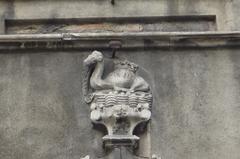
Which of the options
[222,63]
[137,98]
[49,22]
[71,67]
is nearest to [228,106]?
[222,63]

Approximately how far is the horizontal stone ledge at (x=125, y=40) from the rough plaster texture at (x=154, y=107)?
0.25ft

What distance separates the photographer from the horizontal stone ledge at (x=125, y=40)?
5.50 metres

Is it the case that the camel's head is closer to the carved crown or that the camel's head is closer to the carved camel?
the carved camel

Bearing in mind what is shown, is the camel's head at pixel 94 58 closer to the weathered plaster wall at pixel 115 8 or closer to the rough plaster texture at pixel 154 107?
the rough plaster texture at pixel 154 107

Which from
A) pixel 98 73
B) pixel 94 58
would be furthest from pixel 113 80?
pixel 94 58

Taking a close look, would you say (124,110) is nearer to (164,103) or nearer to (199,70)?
(164,103)

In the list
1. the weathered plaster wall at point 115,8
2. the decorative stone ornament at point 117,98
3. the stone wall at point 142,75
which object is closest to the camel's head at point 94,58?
the decorative stone ornament at point 117,98

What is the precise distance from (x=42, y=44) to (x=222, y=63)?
1.65 m

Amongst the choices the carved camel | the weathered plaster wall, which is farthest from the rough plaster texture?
the weathered plaster wall

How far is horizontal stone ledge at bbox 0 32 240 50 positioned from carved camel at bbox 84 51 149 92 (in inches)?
7.7

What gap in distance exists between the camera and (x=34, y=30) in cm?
588

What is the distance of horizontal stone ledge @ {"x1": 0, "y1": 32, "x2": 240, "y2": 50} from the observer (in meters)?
5.50

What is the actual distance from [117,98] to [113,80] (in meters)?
0.20

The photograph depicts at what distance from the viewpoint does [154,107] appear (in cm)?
537
